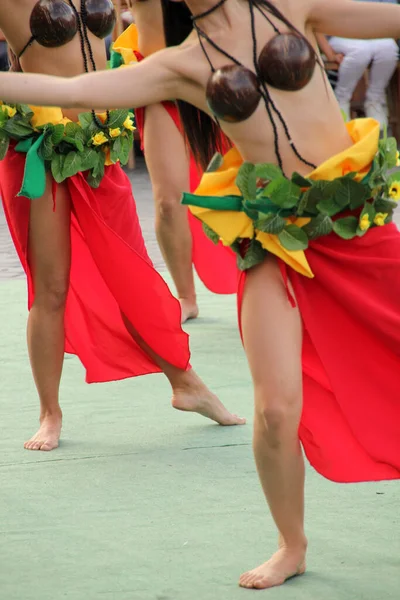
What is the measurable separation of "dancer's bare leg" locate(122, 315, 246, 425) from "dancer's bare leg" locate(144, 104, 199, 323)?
1.22m

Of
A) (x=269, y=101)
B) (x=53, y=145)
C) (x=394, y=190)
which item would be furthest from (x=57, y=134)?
(x=394, y=190)

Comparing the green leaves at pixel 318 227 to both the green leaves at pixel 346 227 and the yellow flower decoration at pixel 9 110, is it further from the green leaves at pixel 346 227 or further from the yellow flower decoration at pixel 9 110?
the yellow flower decoration at pixel 9 110

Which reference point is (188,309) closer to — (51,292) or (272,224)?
(51,292)

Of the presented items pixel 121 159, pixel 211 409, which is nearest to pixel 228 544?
pixel 211 409

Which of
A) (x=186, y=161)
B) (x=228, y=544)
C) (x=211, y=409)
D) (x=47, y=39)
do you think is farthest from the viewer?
(x=186, y=161)

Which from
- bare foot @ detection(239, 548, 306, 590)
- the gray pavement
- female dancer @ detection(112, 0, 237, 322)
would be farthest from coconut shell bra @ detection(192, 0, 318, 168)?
the gray pavement

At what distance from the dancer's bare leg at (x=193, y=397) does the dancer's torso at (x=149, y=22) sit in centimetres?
134

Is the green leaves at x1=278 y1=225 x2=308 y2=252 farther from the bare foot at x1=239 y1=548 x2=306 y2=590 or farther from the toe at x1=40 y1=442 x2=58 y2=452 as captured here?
the toe at x1=40 y1=442 x2=58 y2=452

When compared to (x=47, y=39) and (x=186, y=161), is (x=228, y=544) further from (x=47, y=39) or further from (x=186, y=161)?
(x=186, y=161)

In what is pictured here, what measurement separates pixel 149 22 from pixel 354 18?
2.10 m

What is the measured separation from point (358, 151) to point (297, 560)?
992 millimetres

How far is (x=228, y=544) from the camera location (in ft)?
9.83

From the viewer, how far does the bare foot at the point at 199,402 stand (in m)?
4.00

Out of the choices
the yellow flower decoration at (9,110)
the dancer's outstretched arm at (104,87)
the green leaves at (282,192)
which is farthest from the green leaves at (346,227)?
the yellow flower decoration at (9,110)
